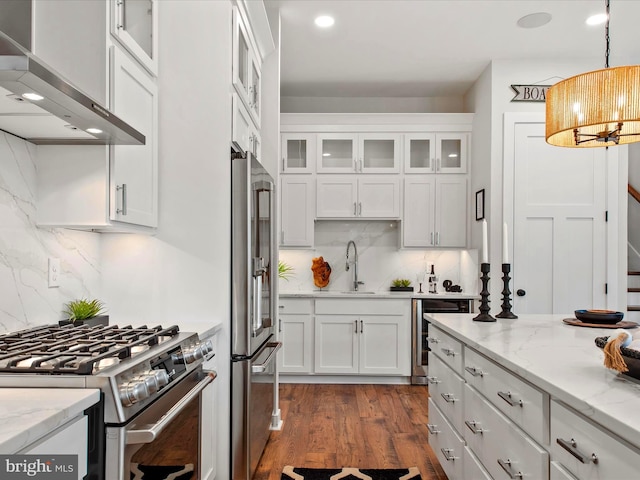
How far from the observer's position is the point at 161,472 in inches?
57.9

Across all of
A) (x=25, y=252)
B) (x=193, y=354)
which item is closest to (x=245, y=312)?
(x=193, y=354)

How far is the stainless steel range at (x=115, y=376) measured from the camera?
1.21 metres

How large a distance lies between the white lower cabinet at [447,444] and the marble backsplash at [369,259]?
93.3 inches

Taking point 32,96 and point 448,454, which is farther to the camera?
point 448,454

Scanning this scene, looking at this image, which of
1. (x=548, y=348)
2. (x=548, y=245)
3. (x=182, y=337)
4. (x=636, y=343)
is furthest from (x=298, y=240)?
(x=636, y=343)

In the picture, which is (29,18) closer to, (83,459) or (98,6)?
(98,6)

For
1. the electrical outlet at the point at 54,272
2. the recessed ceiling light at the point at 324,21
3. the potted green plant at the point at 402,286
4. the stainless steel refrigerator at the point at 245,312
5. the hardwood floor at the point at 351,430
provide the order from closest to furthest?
the electrical outlet at the point at 54,272 < the stainless steel refrigerator at the point at 245,312 < the hardwood floor at the point at 351,430 < the recessed ceiling light at the point at 324,21 < the potted green plant at the point at 402,286

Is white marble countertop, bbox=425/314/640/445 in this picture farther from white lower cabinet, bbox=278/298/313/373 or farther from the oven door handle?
white lower cabinet, bbox=278/298/313/373

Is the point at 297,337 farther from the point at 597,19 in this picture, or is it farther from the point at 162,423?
the point at 597,19

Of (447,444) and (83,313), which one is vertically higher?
(83,313)

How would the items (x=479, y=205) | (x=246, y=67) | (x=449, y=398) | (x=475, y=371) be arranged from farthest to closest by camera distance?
(x=479, y=205)
(x=246, y=67)
(x=449, y=398)
(x=475, y=371)

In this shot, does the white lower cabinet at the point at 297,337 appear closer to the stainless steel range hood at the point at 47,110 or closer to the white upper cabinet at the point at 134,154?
the white upper cabinet at the point at 134,154

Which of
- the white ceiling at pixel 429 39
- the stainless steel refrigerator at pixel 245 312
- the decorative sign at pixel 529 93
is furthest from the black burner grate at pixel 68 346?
the decorative sign at pixel 529 93

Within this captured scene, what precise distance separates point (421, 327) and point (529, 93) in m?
2.35
